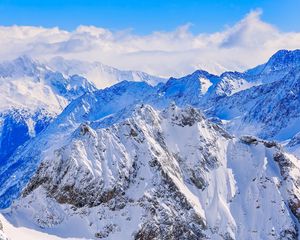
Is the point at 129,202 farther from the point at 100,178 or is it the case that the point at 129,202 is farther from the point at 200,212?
the point at 200,212

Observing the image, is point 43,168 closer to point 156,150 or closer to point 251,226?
point 156,150

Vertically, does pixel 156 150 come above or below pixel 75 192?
above

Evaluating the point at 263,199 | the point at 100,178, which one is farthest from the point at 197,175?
the point at 100,178

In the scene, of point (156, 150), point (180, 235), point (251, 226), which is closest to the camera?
point (180, 235)

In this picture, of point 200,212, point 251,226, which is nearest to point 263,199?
point 251,226

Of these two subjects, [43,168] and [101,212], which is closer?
[101,212]

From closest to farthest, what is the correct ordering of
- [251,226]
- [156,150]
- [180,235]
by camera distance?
[180,235], [251,226], [156,150]

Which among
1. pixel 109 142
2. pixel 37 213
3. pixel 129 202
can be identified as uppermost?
pixel 109 142
